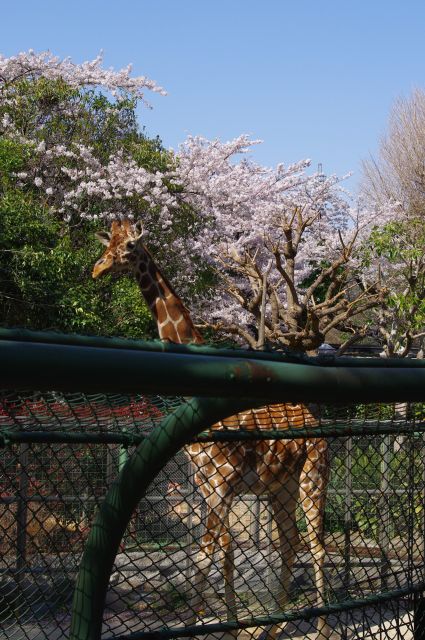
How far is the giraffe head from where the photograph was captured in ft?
29.9

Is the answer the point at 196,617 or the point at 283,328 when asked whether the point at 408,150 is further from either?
the point at 196,617

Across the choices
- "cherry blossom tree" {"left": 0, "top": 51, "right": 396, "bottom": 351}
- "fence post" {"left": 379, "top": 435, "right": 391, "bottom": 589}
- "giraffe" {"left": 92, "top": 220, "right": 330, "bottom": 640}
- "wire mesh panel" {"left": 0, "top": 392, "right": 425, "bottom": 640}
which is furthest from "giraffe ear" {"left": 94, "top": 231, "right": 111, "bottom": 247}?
"fence post" {"left": 379, "top": 435, "right": 391, "bottom": 589}

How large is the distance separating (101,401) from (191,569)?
27.4 inches

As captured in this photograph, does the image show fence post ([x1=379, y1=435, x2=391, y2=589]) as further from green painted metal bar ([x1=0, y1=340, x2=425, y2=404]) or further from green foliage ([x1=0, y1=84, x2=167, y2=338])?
green foliage ([x1=0, y1=84, x2=167, y2=338])

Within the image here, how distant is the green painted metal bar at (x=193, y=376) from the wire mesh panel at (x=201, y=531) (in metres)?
0.46

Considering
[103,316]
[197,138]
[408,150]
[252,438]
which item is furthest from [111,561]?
[408,150]

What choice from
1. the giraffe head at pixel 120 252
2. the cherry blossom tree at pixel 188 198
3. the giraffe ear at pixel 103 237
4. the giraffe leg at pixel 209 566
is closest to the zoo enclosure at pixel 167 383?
the giraffe leg at pixel 209 566

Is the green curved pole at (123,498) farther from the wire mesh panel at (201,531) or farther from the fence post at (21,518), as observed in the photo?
the fence post at (21,518)

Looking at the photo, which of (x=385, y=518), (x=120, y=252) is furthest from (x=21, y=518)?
(x=120, y=252)

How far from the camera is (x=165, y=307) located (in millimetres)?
7984

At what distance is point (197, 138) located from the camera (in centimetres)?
2389

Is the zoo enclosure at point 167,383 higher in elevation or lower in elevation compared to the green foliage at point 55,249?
lower

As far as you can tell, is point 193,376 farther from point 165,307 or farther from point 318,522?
point 165,307

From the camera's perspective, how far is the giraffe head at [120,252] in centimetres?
910
